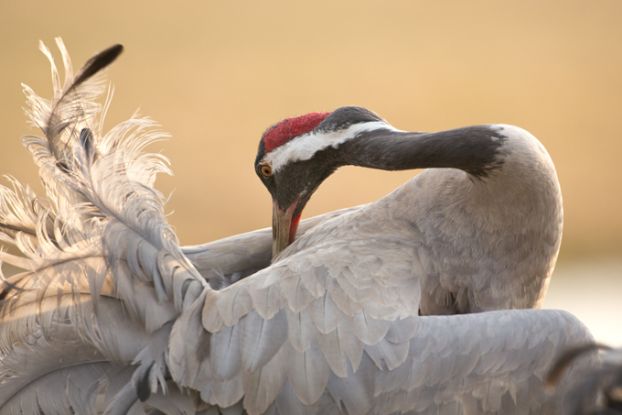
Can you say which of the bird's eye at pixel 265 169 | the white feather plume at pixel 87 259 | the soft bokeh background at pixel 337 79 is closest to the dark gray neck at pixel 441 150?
the bird's eye at pixel 265 169

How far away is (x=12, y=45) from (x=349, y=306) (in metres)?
9.23

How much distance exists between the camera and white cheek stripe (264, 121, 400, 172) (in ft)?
13.3

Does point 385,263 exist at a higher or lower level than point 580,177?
higher

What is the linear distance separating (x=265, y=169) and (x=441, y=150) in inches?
26.9

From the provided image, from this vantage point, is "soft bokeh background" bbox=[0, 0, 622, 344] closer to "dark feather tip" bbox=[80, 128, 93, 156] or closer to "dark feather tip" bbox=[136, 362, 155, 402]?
"dark feather tip" bbox=[80, 128, 93, 156]

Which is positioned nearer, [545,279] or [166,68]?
[545,279]

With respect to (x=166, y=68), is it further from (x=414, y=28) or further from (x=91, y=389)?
(x=91, y=389)

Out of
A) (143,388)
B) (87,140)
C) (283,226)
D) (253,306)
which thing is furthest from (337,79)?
(143,388)

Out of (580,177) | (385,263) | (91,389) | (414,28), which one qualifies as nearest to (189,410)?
(91,389)

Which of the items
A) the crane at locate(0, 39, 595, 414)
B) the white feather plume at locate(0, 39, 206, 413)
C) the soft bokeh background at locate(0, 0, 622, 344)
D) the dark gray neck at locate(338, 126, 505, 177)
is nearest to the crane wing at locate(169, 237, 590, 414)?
the crane at locate(0, 39, 595, 414)

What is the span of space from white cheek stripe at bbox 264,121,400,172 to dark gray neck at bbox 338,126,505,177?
0.07 meters

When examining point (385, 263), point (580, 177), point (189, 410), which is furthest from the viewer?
point (580, 177)

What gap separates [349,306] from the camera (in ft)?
11.8

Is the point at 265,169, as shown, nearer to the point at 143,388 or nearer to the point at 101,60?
the point at 101,60
